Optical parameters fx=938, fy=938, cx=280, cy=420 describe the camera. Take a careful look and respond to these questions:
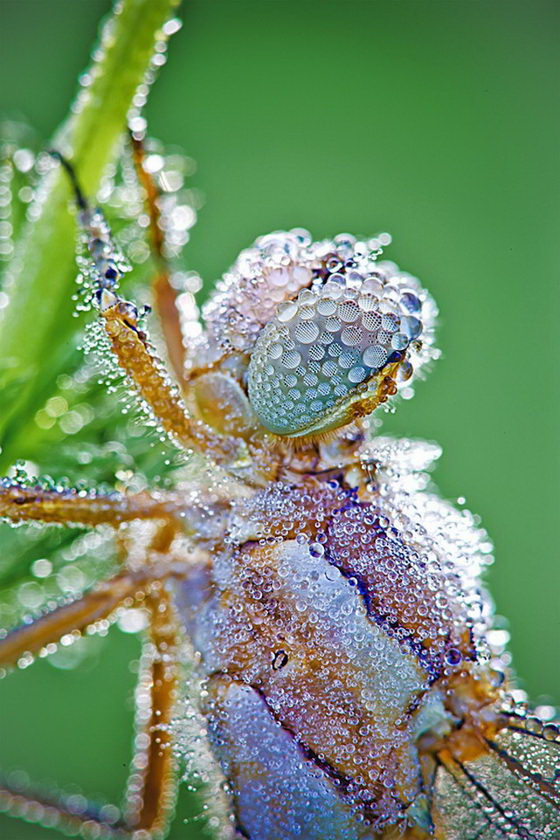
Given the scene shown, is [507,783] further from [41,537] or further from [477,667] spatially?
[41,537]

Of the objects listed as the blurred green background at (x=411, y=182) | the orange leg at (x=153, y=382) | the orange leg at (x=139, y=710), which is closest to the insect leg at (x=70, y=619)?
the orange leg at (x=139, y=710)

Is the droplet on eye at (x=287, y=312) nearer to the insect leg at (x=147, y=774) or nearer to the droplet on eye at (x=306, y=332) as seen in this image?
the droplet on eye at (x=306, y=332)

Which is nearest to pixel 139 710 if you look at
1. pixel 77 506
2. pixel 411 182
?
pixel 77 506

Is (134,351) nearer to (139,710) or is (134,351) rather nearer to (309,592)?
(309,592)

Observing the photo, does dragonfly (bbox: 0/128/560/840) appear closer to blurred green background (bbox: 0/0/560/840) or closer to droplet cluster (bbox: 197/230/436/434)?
droplet cluster (bbox: 197/230/436/434)

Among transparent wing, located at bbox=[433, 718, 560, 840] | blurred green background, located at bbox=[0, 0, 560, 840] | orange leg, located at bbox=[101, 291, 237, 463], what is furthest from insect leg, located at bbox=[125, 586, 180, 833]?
blurred green background, located at bbox=[0, 0, 560, 840]

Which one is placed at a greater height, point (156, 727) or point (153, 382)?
point (153, 382)
